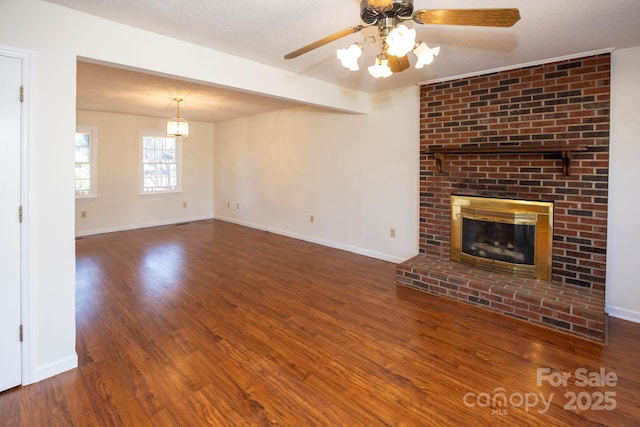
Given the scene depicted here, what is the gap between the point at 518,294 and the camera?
9.68 ft

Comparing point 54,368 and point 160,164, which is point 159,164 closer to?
point 160,164

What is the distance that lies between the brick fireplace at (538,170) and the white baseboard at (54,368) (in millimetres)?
2966

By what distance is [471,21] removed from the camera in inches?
62.2

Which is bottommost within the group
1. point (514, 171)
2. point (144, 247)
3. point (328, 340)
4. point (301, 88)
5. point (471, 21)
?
point (328, 340)

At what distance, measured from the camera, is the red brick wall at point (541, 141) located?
300cm

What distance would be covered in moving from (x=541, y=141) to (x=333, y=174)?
9.32 ft

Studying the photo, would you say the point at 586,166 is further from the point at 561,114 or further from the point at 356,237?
the point at 356,237

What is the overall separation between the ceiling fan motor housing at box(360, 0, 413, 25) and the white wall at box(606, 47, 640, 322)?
2444mm

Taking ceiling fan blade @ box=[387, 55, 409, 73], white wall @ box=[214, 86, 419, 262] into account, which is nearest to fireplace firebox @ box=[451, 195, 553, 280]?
white wall @ box=[214, 86, 419, 262]

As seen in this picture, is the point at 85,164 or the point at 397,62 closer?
the point at 397,62

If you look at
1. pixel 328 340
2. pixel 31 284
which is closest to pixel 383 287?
pixel 328 340

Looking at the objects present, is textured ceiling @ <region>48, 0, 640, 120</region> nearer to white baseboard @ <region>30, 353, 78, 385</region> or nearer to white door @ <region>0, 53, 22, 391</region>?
white door @ <region>0, 53, 22, 391</region>

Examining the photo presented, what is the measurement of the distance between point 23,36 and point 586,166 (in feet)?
14.2

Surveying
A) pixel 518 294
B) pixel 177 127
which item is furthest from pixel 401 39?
pixel 177 127
